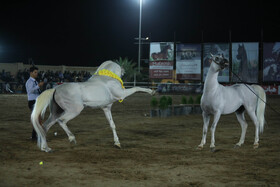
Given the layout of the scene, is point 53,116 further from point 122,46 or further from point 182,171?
point 122,46

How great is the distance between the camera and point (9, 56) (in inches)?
2442

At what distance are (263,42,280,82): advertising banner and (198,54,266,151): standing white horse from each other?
29.4 metres

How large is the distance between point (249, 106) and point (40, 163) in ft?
18.3

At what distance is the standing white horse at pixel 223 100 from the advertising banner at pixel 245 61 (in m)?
28.7

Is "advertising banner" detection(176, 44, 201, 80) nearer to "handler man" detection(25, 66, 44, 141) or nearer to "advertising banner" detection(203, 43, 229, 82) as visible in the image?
"advertising banner" detection(203, 43, 229, 82)

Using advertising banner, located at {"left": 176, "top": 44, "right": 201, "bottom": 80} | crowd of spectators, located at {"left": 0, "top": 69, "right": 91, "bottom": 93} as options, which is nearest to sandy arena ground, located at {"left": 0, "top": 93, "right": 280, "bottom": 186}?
crowd of spectators, located at {"left": 0, "top": 69, "right": 91, "bottom": 93}

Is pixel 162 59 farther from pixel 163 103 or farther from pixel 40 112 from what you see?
pixel 40 112

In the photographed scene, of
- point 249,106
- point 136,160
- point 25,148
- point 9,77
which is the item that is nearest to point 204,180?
point 136,160

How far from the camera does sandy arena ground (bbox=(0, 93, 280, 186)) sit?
559 cm

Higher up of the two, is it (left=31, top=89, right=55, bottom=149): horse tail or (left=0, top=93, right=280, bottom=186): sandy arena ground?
(left=31, top=89, right=55, bottom=149): horse tail

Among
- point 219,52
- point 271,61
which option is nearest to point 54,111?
point 219,52

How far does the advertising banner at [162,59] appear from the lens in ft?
133

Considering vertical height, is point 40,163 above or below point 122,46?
below

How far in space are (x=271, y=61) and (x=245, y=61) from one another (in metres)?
2.78
